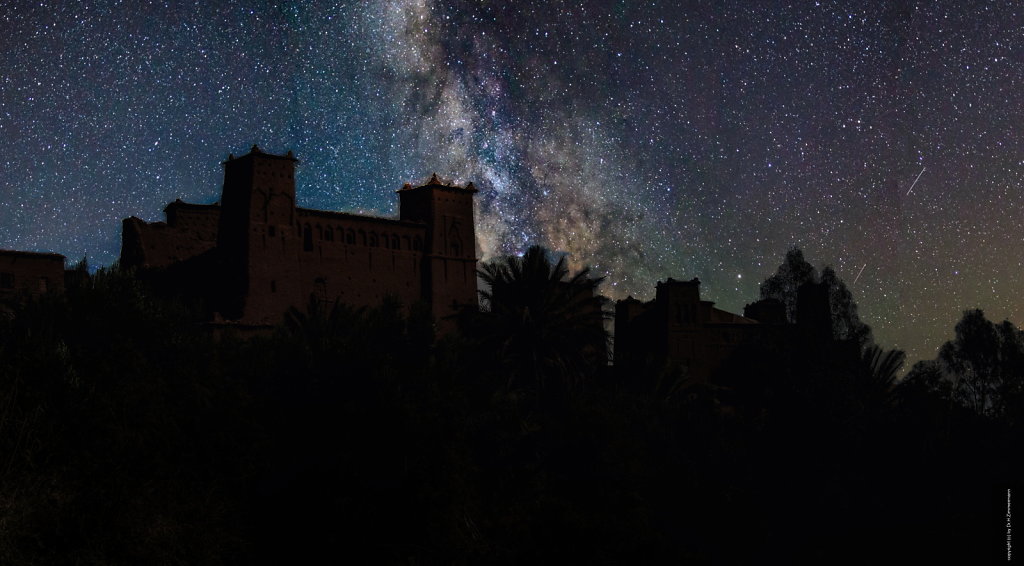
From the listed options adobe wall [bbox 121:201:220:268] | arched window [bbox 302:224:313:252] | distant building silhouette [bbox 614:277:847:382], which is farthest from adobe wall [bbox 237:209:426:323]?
distant building silhouette [bbox 614:277:847:382]

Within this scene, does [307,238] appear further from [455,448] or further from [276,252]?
[455,448]

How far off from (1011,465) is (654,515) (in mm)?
16829

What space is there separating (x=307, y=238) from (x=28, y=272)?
10.6 metres

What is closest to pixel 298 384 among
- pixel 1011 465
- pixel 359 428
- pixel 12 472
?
pixel 359 428

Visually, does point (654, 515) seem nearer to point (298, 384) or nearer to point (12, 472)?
point (298, 384)

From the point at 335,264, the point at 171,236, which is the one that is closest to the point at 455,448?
the point at 335,264

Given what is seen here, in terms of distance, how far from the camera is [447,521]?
2511 cm

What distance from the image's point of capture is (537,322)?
4100 centimetres

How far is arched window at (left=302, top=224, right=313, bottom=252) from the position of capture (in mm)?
48219

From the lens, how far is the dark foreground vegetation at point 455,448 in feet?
71.9

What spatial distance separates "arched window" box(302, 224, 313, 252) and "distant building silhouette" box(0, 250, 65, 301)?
9285 mm

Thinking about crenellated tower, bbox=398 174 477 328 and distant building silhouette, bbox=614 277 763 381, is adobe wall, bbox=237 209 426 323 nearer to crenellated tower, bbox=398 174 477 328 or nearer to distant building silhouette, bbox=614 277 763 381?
crenellated tower, bbox=398 174 477 328

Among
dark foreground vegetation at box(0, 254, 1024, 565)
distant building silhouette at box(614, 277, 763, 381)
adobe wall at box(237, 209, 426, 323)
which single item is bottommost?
dark foreground vegetation at box(0, 254, 1024, 565)

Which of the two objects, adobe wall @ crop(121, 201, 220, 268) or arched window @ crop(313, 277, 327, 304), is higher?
adobe wall @ crop(121, 201, 220, 268)
